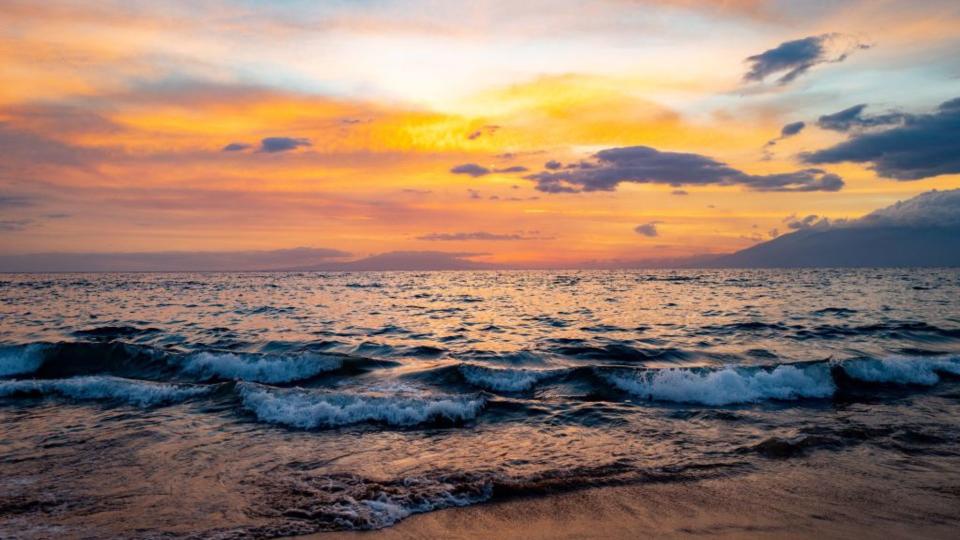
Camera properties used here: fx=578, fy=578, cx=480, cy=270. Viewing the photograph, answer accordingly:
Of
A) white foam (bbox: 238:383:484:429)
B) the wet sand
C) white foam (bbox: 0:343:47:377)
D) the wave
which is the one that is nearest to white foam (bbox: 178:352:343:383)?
white foam (bbox: 238:383:484:429)

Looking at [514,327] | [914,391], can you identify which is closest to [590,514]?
[914,391]

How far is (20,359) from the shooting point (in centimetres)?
2059

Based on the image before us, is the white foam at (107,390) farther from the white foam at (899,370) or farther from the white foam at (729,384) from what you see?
the white foam at (899,370)

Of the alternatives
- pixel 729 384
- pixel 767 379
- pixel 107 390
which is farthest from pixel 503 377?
pixel 107 390

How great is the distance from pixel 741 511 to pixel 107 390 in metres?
16.3

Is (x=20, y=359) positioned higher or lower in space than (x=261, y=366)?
higher

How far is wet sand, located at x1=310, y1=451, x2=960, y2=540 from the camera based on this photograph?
282 inches

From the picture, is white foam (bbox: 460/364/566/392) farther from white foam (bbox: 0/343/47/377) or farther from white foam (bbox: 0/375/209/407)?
white foam (bbox: 0/343/47/377)

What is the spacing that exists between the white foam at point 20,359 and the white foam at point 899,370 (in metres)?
27.0

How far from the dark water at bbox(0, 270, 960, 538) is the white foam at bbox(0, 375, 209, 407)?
74mm

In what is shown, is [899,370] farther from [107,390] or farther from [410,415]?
[107,390]

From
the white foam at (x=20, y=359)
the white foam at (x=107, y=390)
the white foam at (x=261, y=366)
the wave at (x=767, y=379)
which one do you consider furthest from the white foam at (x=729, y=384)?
the white foam at (x=20, y=359)

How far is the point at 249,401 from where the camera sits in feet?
47.3

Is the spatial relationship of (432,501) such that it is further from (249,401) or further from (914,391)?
(914,391)
